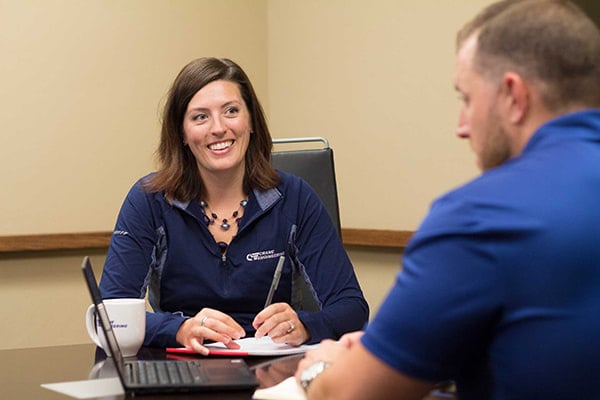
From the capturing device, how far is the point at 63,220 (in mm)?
3613

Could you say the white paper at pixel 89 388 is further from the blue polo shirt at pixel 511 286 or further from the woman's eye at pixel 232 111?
the woman's eye at pixel 232 111

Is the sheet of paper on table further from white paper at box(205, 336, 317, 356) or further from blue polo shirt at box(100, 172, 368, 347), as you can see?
blue polo shirt at box(100, 172, 368, 347)

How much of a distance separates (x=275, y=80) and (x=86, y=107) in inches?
37.7

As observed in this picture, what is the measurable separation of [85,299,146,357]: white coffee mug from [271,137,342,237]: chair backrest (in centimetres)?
92

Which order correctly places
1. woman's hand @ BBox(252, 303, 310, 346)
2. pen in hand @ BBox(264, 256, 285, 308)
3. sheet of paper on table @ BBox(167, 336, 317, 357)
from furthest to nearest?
1. pen in hand @ BBox(264, 256, 285, 308)
2. woman's hand @ BBox(252, 303, 310, 346)
3. sheet of paper on table @ BBox(167, 336, 317, 357)

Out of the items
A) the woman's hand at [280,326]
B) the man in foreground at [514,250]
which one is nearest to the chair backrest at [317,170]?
the woman's hand at [280,326]

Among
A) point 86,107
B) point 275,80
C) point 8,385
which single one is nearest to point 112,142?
point 86,107

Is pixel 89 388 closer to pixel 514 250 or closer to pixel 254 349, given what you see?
pixel 254 349

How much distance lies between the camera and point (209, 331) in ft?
6.16

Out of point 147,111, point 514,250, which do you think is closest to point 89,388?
point 514,250

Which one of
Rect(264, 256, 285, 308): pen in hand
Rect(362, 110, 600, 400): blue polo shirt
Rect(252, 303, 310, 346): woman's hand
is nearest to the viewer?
Rect(362, 110, 600, 400): blue polo shirt

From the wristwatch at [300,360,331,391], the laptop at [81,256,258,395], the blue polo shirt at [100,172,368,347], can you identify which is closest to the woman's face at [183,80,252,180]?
the blue polo shirt at [100,172,368,347]

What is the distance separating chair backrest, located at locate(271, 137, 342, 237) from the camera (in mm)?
2650

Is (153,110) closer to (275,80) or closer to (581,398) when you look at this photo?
(275,80)
